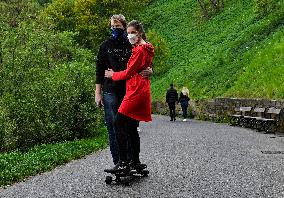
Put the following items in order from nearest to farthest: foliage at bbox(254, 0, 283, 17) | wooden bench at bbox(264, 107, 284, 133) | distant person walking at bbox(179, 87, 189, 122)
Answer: wooden bench at bbox(264, 107, 284, 133), distant person walking at bbox(179, 87, 189, 122), foliage at bbox(254, 0, 283, 17)

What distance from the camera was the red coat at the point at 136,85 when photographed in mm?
7449

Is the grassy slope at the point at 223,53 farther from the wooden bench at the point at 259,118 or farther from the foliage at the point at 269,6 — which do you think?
the wooden bench at the point at 259,118

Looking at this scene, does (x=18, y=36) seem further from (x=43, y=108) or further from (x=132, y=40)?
(x=132, y=40)

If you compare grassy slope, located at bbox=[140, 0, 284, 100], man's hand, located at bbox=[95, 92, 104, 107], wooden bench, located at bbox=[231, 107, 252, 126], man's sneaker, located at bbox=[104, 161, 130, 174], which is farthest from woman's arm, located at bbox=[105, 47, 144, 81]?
wooden bench, located at bbox=[231, 107, 252, 126]

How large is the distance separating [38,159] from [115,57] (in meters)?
4.63

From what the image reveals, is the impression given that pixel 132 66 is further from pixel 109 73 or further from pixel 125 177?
pixel 125 177

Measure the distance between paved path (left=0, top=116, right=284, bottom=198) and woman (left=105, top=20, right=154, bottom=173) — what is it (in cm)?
63

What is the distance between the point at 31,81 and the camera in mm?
19172

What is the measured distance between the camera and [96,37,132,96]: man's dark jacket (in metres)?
7.75

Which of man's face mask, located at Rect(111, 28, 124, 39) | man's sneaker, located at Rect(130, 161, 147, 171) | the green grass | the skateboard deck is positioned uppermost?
man's face mask, located at Rect(111, 28, 124, 39)

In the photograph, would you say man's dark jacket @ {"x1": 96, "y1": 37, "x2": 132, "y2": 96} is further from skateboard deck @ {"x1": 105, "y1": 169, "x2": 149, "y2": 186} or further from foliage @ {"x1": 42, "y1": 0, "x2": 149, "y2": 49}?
foliage @ {"x1": 42, "y1": 0, "x2": 149, "y2": 49}

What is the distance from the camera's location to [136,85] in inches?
295

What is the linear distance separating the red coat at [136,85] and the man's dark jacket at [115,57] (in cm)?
20

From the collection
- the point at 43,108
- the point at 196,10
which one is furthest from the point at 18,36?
the point at 196,10
